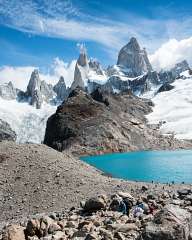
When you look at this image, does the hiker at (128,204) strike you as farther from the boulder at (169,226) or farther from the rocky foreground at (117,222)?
the boulder at (169,226)

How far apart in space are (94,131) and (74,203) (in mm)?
134081

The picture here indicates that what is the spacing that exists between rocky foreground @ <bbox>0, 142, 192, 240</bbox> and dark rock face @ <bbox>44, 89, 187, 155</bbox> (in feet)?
367

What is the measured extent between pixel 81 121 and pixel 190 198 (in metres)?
148

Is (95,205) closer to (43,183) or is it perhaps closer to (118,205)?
(118,205)

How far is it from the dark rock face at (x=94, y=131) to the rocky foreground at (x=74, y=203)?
367 ft

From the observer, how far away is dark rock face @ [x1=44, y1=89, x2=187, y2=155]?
6481 inches

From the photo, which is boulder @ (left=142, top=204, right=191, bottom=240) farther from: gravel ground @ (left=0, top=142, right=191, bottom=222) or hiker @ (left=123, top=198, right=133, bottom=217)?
gravel ground @ (left=0, top=142, right=191, bottom=222)

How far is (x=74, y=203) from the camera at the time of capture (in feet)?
115

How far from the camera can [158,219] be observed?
1653 centimetres

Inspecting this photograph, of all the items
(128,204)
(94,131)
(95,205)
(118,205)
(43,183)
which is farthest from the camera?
(94,131)

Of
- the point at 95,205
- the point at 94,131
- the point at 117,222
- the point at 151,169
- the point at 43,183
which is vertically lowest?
the point at 117,222

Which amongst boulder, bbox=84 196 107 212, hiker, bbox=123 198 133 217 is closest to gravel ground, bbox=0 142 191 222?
boulder, bbox=84 196 107 212

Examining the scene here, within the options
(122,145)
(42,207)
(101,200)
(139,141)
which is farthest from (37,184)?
(139,141)

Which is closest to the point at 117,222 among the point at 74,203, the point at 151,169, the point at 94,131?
the point at 74,203
